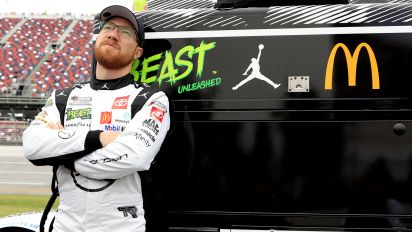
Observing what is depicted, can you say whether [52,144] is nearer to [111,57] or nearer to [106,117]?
[106,117]

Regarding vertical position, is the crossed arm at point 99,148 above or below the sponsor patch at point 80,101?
below

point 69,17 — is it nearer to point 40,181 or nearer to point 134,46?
point 40,181

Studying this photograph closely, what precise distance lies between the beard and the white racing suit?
79 millimetres

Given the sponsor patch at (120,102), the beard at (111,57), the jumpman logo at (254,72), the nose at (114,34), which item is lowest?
the sponsor patch at (120,102)

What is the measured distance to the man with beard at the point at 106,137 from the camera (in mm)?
2232

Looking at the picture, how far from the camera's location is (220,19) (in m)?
2.77

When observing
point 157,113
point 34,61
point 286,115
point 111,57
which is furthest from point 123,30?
point 34,61

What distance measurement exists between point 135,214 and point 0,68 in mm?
39006

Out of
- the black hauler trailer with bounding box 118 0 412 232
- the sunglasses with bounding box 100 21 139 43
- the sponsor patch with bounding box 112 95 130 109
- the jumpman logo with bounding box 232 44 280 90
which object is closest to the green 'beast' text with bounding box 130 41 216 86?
the black hauler trailer with bounding box 118 0 412 232

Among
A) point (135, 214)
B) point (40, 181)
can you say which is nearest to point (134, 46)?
point (135, 214)

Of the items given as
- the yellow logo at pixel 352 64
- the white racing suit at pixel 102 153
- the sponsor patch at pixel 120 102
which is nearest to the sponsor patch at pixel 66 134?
the white racing suit at pixel 102 153

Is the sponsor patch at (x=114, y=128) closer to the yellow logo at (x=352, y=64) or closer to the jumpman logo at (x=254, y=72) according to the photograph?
the jumpman logo at (x=254, y=72)

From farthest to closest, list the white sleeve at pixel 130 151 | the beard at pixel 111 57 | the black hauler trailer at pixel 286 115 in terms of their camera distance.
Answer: the black hauler trailer at pixel 286 115 < the beard at pixel 111 57 < the white sleeve at pixel 130 151

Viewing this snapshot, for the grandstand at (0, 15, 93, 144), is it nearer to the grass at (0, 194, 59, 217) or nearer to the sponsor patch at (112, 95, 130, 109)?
Answer: the grass at (0, 194, 59, 217)
